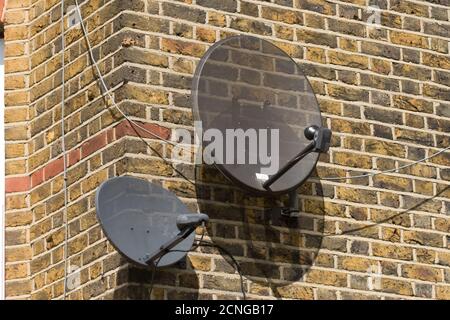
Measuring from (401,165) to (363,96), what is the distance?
17.4 inches

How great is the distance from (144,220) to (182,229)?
9.1 inches

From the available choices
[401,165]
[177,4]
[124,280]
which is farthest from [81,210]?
[401,165]

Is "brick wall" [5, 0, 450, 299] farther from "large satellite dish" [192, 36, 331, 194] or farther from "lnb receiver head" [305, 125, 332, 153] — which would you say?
"lnb receiver head" [305, 125, 332, 153]

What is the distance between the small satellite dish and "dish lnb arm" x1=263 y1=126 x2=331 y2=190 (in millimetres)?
549

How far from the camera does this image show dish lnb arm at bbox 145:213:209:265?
757 centimetres

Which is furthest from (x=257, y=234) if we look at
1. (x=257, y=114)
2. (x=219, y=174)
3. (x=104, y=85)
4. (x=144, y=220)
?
(x=104, y=85)

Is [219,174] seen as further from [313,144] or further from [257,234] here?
[313,144]

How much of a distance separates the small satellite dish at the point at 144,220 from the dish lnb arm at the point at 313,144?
55 cm

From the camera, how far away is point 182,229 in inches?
301

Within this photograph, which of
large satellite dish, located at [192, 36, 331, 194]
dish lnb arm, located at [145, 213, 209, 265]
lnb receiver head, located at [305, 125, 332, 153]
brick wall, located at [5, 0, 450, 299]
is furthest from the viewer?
brick wall, located at [5, 0, 450, 299]

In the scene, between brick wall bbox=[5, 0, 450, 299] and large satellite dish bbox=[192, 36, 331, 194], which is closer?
large satellite dish bbox=[192, 36, 331, 194]

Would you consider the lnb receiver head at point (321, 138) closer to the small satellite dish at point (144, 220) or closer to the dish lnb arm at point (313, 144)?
the dish lnb arm at point (313, 144)

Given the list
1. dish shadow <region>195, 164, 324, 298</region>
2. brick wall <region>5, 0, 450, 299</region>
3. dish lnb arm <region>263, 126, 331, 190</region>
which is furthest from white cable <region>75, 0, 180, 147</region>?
dish lnb arm <region>263, 126, 331, 190</region>

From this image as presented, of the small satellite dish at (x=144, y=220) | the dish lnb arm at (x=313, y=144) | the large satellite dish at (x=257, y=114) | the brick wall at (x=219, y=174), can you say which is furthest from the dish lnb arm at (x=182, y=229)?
the dish lnb arm at (x=313, y=144)
